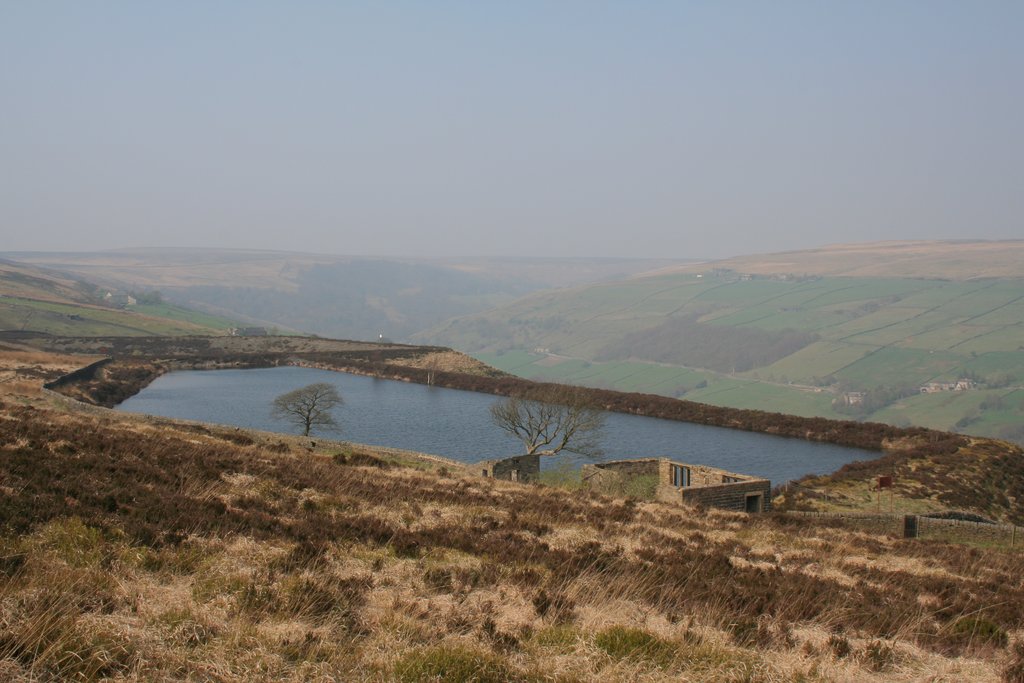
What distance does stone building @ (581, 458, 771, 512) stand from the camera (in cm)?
2672

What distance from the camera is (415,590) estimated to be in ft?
33.3

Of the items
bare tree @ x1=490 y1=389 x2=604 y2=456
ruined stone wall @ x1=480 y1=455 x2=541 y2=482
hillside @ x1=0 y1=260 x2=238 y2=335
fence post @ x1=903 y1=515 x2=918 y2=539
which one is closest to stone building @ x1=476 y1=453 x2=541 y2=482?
ruined stone wall @ x1=480 y1=455 x2=541 y2=482

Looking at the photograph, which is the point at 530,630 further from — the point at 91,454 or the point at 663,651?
the point at 91,454

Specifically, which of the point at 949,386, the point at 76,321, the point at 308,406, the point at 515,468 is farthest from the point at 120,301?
the point at 515,468

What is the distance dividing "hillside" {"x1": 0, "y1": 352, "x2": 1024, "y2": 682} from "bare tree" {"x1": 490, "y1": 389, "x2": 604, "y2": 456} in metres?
22.0

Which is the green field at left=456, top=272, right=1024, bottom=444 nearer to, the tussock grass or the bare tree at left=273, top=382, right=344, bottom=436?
the bare tree at left=273, top=382, right=344, bottom=436

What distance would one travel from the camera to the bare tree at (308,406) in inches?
1789

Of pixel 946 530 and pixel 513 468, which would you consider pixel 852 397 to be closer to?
pixel 513 468

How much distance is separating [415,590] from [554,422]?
31.6m

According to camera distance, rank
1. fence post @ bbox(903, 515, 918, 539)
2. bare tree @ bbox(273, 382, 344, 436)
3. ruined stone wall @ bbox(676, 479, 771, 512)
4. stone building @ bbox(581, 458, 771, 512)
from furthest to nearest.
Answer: bare tree @ bbox(273, 382, 344, 436), stone building @ bbox(581, 458, 771, 512), ruined stone wall @ bbox(676, 479, 771, 512), fence post @ bbox(903, 515, 918, 539)

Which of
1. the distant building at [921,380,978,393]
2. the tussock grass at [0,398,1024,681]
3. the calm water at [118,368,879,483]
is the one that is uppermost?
the tussock grass at [0,398,1024,681]

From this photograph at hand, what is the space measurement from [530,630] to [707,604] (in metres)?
3.04

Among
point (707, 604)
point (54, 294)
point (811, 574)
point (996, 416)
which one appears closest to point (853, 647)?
point (707, 604)

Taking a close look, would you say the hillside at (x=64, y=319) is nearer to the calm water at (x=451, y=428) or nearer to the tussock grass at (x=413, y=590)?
the calm water at (x=451, y=428)
